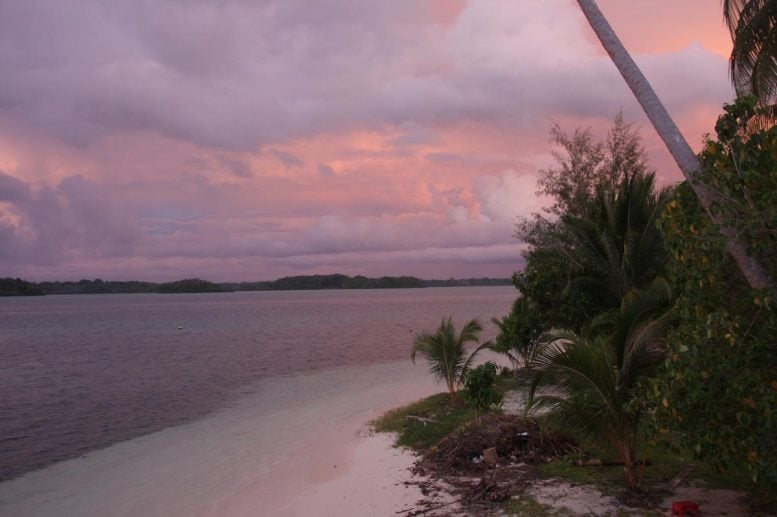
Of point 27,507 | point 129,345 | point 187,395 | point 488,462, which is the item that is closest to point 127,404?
point 187,395

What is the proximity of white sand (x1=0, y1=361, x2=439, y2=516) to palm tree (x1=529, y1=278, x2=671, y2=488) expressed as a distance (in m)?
2.45

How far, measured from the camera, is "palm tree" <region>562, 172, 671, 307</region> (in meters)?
14.5

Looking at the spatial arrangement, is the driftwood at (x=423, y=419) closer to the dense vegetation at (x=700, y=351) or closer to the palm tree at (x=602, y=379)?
the dense vegetation at (x=700, y=351)

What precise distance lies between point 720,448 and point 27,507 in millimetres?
11200

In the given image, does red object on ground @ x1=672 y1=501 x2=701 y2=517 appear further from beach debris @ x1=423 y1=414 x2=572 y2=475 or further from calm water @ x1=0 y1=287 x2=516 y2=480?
calm water @ x1=0 y1=287 x2=516 y2=480

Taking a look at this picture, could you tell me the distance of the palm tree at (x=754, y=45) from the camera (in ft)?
27.4

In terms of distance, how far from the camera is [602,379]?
6.74 m

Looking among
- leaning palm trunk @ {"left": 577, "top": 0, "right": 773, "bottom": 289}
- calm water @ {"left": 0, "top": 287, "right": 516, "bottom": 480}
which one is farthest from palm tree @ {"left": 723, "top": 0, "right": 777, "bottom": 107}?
calm water @ {"left": 0, "top": 287, "right": 516, "bottom": 480}

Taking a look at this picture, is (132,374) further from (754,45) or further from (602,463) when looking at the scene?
(754,45)

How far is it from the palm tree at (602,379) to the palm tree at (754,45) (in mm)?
3907

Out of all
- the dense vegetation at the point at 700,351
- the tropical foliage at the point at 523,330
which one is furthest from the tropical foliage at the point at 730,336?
the tropical foliage at the point at 523,330

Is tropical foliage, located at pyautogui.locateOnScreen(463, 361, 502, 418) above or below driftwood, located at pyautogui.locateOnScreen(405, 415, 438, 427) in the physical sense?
above

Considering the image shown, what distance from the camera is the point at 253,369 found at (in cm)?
3064

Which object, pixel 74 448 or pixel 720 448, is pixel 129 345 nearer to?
pixel 74 448
